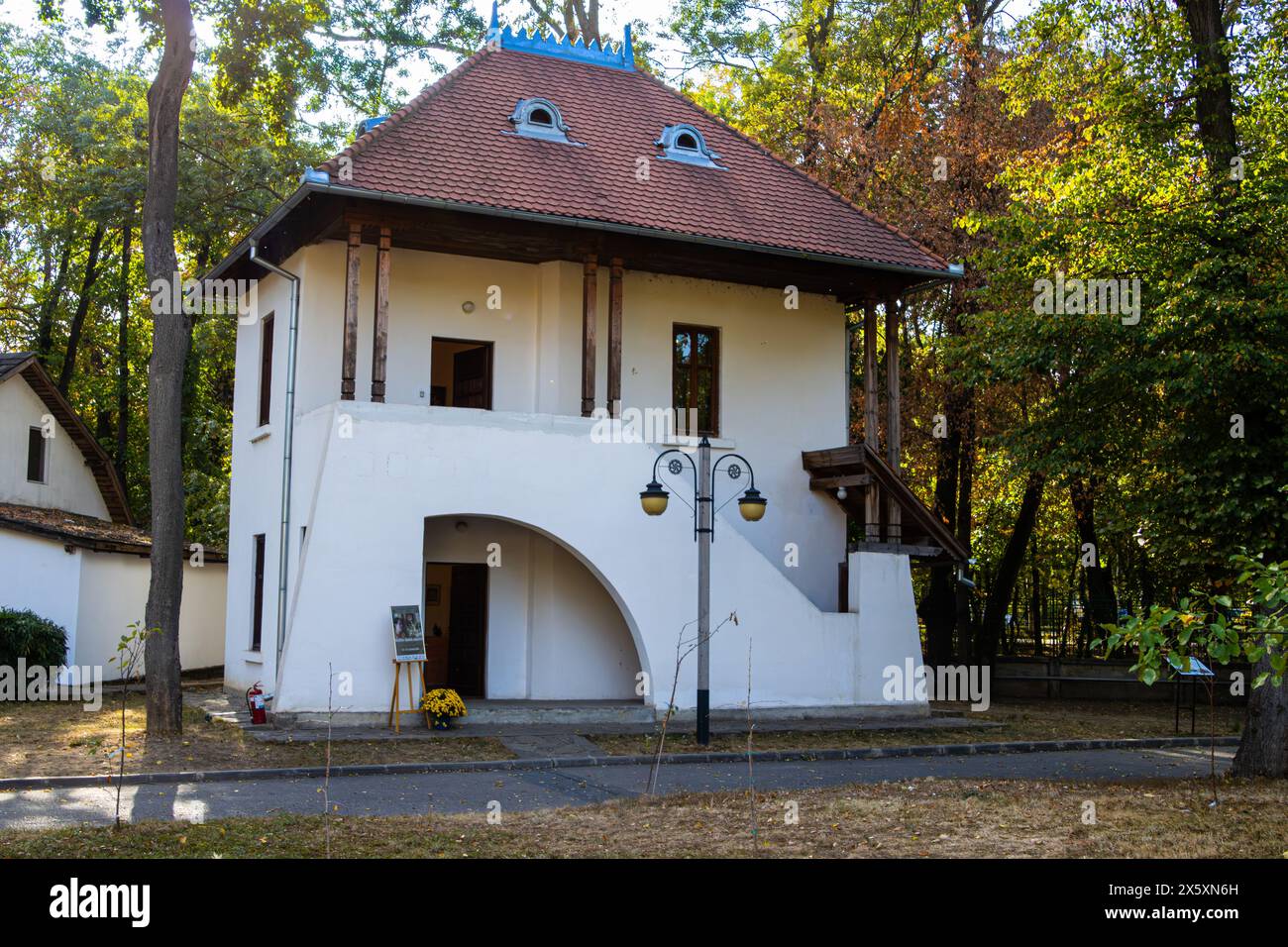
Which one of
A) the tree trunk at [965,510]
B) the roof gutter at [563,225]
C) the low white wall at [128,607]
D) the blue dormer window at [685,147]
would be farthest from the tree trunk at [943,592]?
the low white wall at [128,607]

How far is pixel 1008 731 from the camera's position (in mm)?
18656

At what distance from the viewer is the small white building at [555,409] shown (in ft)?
56.6

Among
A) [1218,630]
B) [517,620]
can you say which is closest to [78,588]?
[517,620]

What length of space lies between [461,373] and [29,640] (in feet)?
27.9

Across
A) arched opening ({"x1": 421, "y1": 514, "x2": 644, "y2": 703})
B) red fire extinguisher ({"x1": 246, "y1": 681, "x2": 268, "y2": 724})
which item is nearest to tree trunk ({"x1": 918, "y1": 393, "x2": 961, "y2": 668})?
arched opening ({"x1": 421, "y1": 514, "x2": 644, "y2": 703})

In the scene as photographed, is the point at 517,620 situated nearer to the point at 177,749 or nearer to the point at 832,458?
the point at 832,458

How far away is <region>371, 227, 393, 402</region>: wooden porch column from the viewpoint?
1736cm

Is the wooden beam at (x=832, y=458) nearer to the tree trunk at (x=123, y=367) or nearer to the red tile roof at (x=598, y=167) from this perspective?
the red tile roof at (x=598, y=167)

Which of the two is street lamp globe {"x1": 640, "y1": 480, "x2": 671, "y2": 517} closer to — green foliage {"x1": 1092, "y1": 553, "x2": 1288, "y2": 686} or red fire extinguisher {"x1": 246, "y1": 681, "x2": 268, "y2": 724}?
red fire extinguisher {"x1": 246, "y1": 681, "x2": 268, "y2": 724}

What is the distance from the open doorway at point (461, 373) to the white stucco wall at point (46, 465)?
12433mm

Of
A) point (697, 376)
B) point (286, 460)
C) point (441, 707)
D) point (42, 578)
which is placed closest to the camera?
point (441, 707)

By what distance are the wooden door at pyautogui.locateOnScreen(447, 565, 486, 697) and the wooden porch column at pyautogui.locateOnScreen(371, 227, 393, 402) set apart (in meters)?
3.57
